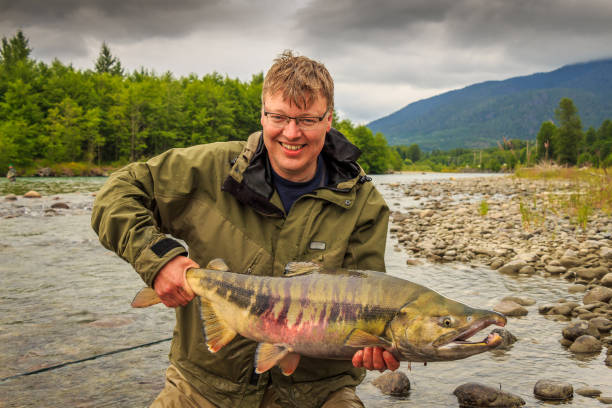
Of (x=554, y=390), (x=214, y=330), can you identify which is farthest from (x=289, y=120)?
(x=554, y=390)

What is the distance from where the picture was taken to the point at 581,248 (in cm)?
929

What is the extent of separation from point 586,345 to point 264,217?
377 centimetres

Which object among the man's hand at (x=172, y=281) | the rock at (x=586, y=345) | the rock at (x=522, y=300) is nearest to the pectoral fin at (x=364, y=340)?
the man's hand at (x=172, y=281)

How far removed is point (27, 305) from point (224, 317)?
5120mm

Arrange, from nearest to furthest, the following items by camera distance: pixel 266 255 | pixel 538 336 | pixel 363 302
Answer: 1. pixel 363 302
2. pixel 266 255
3. pixel 538 336

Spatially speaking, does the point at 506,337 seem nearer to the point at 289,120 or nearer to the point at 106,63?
the point at 289,120

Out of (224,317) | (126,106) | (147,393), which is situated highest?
(126,106)

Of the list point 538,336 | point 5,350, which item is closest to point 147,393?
point 5,350

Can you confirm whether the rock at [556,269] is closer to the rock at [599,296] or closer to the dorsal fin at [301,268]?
the rock at [599,296]

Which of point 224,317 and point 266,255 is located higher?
point 266,255

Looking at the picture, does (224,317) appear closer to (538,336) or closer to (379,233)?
(379,233)

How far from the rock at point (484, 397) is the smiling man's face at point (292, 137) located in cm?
246

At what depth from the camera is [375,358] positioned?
2559 mm

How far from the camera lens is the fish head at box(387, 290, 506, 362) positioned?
240 centimetres
